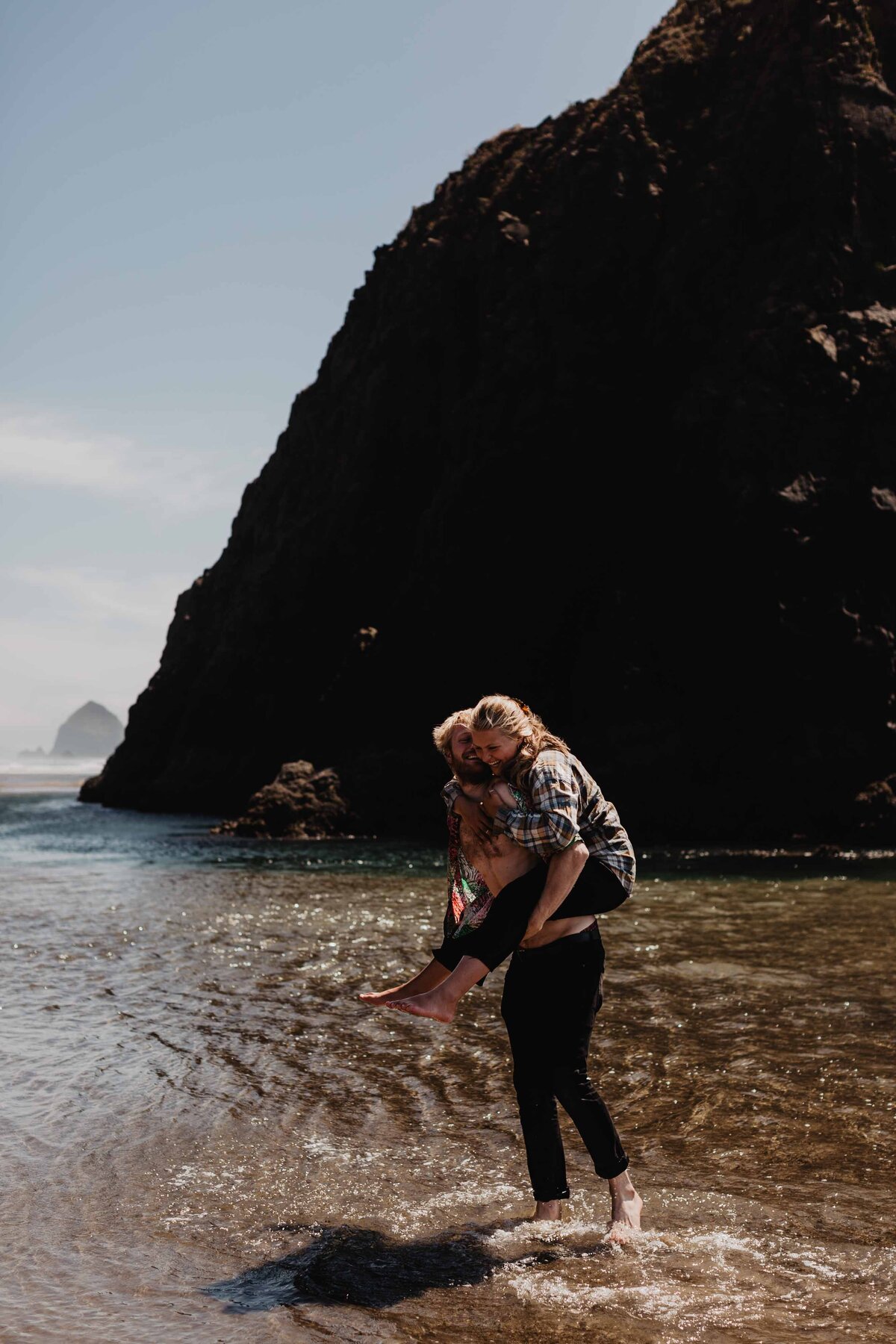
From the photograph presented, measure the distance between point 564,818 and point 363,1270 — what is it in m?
1.80

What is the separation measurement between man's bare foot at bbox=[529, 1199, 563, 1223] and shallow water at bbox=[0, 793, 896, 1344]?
92 mm

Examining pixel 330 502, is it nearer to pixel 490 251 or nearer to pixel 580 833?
pixel 490 251

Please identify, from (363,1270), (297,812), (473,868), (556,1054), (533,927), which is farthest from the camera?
(297,812)

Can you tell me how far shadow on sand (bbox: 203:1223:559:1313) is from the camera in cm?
383

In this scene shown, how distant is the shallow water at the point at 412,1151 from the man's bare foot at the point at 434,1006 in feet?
2.91

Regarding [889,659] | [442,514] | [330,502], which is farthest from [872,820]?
[330,502]

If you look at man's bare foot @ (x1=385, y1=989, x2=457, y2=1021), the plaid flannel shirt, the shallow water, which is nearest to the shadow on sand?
the shallow water

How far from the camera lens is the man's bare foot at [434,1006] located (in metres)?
4.19

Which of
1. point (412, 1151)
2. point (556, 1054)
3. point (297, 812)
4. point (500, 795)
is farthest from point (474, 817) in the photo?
point (297, 812)

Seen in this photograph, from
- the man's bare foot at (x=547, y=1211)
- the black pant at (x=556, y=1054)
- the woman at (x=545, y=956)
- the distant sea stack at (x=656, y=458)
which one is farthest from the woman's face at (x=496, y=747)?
the distant sea stack at (x=656, y=458)

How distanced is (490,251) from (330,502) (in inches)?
464

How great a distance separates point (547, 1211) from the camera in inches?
173

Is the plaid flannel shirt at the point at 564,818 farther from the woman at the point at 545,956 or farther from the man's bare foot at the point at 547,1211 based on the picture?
the man's bare foot at the point at 547,1211

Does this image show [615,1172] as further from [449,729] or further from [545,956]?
[449,729]
